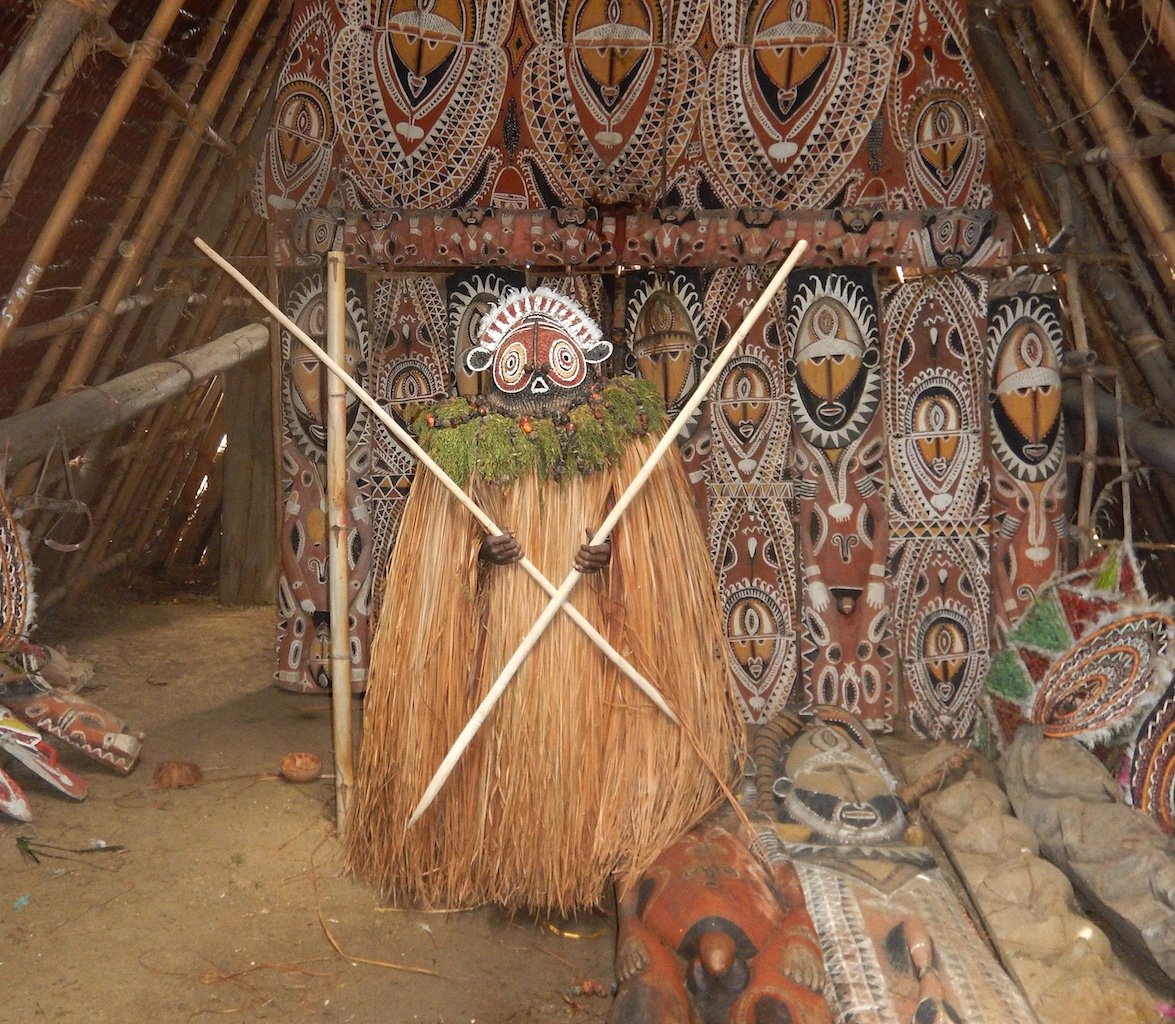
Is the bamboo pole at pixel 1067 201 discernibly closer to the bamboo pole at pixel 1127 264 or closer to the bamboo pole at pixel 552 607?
the bamboo pole at pixel 1127 264

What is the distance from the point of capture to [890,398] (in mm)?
3363

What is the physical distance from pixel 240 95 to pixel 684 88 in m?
1.76

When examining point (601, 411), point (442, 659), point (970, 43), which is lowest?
point (442, 659)

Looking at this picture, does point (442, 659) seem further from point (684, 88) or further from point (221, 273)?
point (221, 273)

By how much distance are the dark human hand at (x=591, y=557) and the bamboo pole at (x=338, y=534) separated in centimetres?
63

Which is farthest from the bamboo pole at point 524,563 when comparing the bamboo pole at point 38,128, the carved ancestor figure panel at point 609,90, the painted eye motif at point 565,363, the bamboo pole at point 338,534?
the carved ancestor figure panel at point 609,90

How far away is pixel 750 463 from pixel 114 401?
1.95m

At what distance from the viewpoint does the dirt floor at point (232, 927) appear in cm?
201

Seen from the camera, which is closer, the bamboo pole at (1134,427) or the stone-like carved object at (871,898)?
the stone-like carved object at (871,898)

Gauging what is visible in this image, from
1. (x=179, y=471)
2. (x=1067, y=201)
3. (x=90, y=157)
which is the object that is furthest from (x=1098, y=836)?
(x=179, y=471)

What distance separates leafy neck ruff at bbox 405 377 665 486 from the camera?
7.48ft

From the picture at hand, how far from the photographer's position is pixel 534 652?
7.45ft

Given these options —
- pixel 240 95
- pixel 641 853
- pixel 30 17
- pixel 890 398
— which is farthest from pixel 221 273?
pixel 641 853

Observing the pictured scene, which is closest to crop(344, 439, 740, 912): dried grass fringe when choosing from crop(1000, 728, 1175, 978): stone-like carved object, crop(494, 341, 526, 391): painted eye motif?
crop(494, 341, 526, 391): painted eye motif
